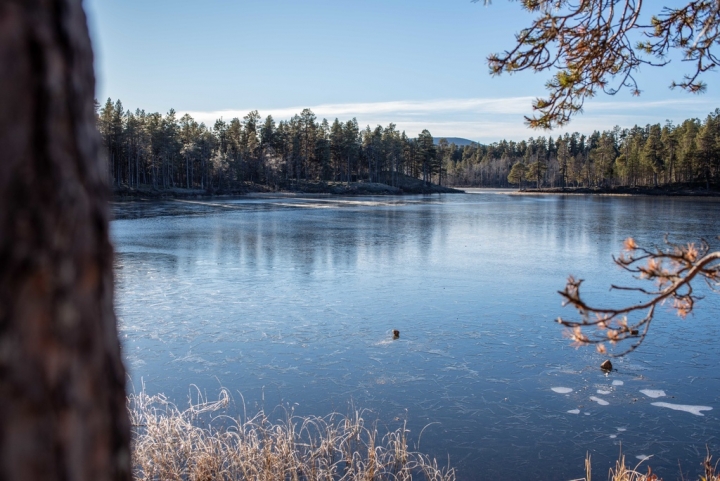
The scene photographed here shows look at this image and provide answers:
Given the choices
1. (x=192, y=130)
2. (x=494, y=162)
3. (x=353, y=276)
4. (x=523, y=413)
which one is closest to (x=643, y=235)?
(x=353, y=276)

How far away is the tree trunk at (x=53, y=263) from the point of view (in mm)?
763

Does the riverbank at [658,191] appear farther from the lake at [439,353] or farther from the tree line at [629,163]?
the lake at [439,353]

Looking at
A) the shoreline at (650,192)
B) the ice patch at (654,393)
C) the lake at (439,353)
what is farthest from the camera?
the shoreline at (650,192)

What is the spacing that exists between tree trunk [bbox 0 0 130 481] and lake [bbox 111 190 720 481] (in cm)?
629

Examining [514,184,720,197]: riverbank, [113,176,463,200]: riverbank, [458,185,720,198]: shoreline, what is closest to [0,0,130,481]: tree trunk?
[113,176,463,200]: riverbank

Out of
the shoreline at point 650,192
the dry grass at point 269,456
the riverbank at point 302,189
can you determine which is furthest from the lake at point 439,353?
the shoreline at point 650,192

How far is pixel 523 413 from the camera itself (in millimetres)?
8047

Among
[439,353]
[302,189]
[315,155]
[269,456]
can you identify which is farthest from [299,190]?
[269,456]

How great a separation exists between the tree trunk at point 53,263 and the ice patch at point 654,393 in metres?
9.22

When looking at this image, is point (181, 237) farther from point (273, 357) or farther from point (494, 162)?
point (494, 162)

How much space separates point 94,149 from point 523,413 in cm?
804

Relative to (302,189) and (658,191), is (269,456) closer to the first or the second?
(302,189)

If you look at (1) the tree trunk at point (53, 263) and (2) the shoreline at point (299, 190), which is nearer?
(1) the tree trunk at point (53, 263)

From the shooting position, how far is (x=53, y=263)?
2.74ft
